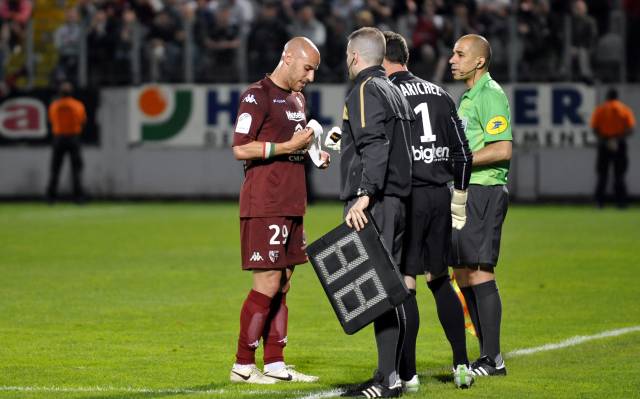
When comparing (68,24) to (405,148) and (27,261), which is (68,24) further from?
(405,148)

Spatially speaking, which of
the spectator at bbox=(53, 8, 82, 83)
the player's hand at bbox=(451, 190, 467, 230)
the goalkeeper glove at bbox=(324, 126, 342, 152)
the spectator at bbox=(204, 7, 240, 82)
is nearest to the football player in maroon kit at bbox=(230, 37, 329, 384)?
the goalkeeper glove at bbox=(324, 126, 342, 152)

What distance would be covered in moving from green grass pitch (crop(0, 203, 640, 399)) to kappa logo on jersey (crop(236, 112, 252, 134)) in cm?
154

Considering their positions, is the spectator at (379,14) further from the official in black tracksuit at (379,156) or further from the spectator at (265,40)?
the official in black tracksuit at (379,156)

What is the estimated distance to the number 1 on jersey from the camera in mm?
8141

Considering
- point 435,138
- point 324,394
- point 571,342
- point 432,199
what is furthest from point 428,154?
point 571,342

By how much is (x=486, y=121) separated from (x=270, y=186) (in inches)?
57.7

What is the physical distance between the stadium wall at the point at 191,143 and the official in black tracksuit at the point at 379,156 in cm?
2005

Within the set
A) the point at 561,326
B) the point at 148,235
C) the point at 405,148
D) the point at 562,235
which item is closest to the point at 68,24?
the point at 148,235

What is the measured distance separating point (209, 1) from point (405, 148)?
22612mm

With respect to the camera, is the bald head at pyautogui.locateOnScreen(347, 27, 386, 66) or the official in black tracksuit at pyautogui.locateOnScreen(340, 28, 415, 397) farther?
the bald head at pyautogui.locateOnScreen(347, 27, 386, 66)

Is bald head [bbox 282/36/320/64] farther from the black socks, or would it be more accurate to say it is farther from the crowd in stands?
the crowd in stands

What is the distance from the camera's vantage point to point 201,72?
2898cm

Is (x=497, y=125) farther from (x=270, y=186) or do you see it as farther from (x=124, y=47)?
(x=124, y=47)

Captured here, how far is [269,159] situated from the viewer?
862 centimetres
